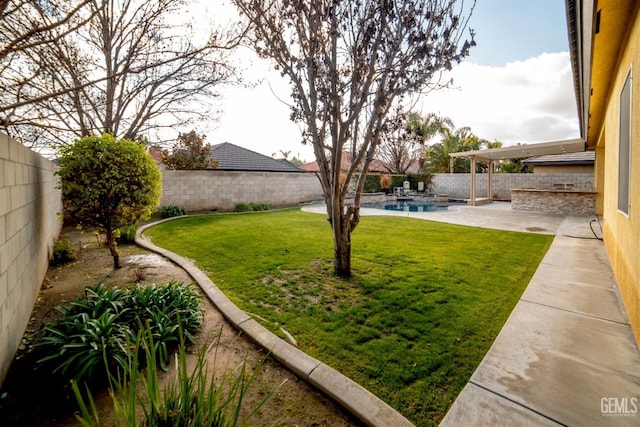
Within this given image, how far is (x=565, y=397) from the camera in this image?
92.0 inches

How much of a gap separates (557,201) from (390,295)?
568 inches

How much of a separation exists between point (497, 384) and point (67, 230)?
1203 centimetres

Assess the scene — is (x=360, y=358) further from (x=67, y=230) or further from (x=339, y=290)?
(x=67, y=230)

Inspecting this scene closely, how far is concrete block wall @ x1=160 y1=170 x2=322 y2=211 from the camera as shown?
13.7m

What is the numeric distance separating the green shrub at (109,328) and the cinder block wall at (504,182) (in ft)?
74.2

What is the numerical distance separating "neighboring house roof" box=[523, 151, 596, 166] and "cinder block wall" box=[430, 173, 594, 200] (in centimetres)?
122

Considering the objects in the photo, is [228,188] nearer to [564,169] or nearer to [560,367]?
[560,367]

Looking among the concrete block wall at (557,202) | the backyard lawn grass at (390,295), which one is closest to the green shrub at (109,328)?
the backyard lawn grass at (390,295)

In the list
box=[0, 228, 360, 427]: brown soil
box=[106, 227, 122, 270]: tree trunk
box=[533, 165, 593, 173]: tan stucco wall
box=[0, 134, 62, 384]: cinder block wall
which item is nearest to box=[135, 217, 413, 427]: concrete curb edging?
box=[0, 228, 360, 427]: brown soil

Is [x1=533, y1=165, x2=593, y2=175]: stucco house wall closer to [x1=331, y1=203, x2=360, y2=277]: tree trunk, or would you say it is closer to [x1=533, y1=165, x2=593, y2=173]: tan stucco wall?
[x1=533, y1=165, x2=593, y2=173]: tan stucco wall

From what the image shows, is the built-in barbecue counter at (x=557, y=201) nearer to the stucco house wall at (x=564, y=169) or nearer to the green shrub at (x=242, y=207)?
the stucco house wall at (x=564, y=169)

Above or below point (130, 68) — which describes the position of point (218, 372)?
below

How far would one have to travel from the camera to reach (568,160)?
62.8 ft

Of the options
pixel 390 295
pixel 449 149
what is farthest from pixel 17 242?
pixel 449 149
